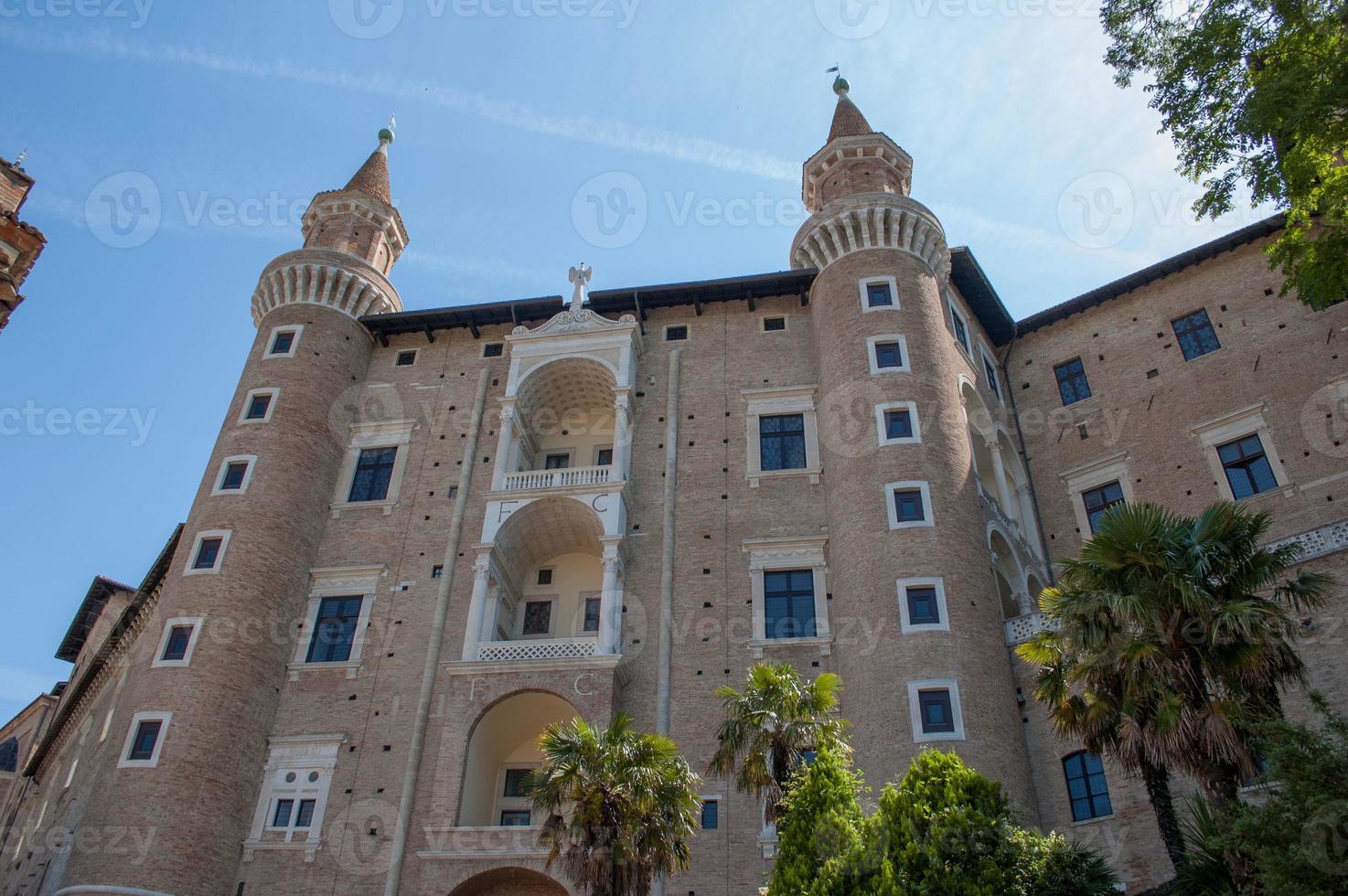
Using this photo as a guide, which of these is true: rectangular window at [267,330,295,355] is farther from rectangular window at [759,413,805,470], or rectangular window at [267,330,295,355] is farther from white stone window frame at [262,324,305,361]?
rectangular window at [759,413,805,470]

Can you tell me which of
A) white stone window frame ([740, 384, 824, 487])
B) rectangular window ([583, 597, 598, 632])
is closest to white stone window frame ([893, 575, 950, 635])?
white stone window frame ([740, 384, 824, 487])

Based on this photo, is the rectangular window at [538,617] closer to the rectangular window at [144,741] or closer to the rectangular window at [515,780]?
the rectangular window at [515,780]

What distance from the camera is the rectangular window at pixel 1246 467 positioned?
92.6ft

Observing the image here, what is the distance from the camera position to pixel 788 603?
28016mm

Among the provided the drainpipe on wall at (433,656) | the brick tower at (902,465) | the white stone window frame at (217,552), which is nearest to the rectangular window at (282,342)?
the drainpipe on wall at (433,656)

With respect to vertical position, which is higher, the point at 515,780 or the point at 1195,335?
the point at 1195,335

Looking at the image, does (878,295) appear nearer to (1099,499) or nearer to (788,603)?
(1099,499)

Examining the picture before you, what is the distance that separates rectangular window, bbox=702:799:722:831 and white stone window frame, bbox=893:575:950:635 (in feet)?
19.6

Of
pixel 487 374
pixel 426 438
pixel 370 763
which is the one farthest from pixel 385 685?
pixel 487 374

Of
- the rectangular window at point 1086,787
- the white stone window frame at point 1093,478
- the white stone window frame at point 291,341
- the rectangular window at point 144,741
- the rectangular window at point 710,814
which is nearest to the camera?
the rectangular window at point 1086,787

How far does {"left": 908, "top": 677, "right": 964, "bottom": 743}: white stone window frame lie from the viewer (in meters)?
23.5

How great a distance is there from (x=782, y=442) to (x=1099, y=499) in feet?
31.2

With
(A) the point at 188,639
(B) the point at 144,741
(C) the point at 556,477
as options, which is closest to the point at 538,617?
(C) the point at 556,477

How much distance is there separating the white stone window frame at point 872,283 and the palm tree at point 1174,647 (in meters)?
14.9
